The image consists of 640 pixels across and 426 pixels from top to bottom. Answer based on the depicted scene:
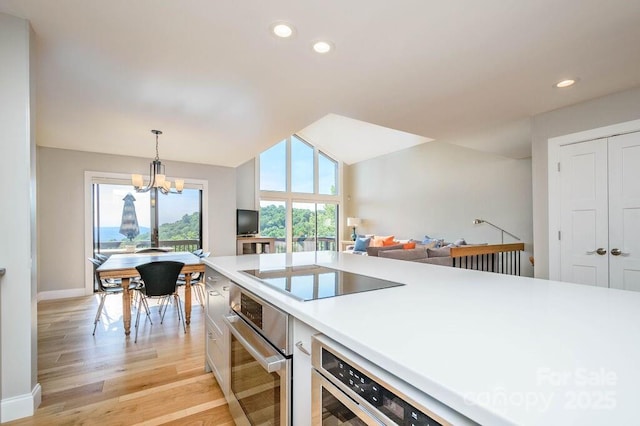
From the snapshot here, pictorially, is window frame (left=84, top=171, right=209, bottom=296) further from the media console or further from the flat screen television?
the media console

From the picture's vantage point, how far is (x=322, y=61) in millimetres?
2270

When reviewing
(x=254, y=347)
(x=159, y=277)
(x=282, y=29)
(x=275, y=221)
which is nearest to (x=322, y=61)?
(x=282, y=29)

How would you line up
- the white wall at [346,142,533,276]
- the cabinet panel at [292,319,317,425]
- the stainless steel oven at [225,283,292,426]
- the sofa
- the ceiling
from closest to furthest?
the cabinet panel at [292,319,317,425] → the stainless steel oven at [225,283,292,426] → the ceiling → the sofa → the white wall at [346,142,533,276]

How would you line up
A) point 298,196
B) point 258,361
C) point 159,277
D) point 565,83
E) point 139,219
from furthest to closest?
point 298,196
point 139,219
point 159,277
point 565,83
point 258,361

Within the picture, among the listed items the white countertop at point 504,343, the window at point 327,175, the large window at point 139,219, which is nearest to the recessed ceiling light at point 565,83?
the white countertop at point 504,343

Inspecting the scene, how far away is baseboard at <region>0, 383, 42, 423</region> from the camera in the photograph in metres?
1.76

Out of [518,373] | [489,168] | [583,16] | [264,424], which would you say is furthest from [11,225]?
[489,168]

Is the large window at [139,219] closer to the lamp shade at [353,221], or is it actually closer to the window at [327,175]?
the window at [327,175]

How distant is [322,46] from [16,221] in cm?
219

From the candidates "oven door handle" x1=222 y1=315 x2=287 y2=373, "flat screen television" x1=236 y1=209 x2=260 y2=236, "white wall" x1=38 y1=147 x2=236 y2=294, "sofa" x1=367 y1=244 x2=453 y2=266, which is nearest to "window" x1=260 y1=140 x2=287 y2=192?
"flat screen television" x1=236 y1=209 x2=260 y2=236

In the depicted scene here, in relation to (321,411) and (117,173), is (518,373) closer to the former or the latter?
(321,411)

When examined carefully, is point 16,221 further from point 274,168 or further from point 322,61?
point 274,168

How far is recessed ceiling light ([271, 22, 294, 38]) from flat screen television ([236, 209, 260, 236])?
509cm

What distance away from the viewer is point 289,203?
8.16 metres
